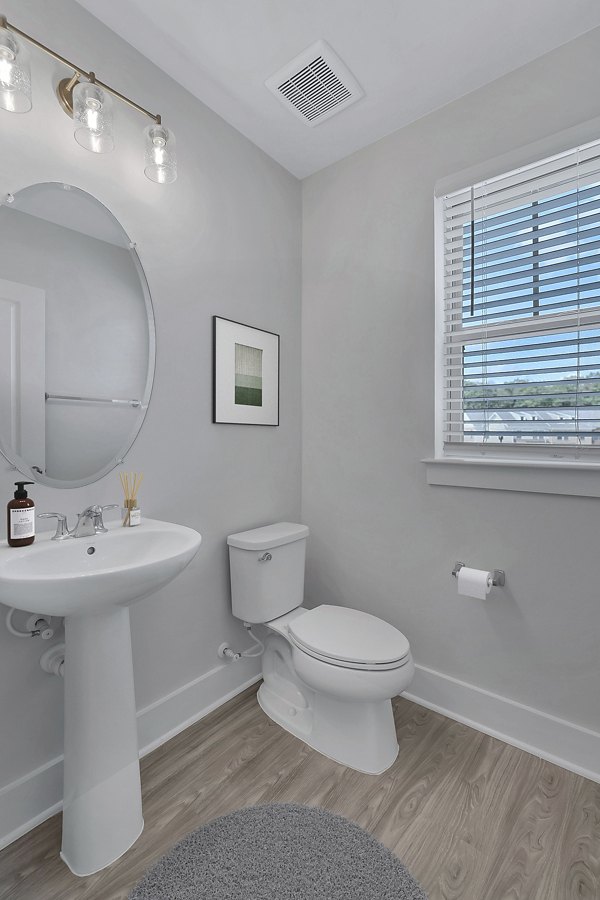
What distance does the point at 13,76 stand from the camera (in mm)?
1108

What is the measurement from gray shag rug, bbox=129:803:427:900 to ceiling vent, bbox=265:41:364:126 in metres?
2.52

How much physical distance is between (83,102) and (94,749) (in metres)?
1.83

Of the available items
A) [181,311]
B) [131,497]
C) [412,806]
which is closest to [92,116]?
[181,311]

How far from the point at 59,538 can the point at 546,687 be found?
68.9 inches

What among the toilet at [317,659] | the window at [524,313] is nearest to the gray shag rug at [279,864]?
the toilet at [317,659]

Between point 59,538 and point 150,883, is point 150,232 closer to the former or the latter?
point 59,538

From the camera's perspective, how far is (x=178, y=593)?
172 centimetres

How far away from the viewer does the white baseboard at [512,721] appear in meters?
1.52

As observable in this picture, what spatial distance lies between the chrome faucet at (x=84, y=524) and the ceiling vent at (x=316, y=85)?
1.69m

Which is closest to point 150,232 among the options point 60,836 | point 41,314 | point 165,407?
point 41,314

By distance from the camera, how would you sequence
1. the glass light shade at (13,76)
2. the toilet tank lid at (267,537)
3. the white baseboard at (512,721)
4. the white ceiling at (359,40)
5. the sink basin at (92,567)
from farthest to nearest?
1. the toilet tank lid at (267,537)
2. the white baseboard at (512,721)
3. the white ceiling at (359,40)
4. the glass light shade at (13,76)
5. the sink basin at (92,567)

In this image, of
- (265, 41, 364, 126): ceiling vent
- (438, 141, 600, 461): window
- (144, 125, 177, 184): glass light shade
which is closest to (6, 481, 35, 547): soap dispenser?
(144, 125, 177, 184): glass light shade

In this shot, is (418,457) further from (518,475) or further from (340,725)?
(340,725)

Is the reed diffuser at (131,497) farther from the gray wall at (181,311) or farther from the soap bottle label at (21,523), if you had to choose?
the soap bottle label at (21,523)
